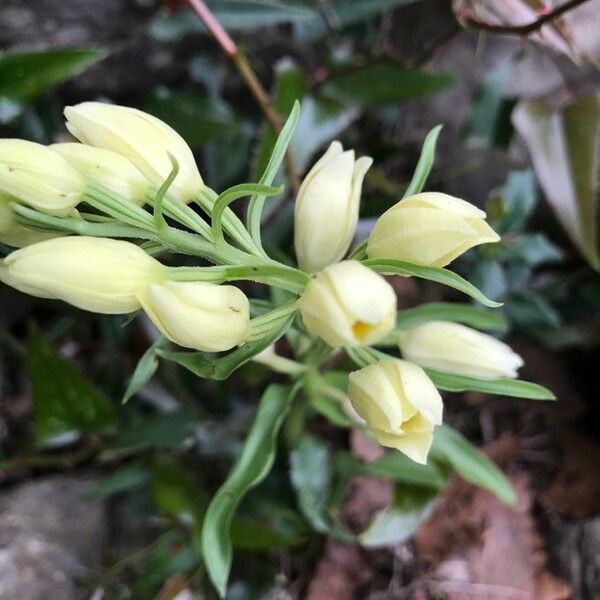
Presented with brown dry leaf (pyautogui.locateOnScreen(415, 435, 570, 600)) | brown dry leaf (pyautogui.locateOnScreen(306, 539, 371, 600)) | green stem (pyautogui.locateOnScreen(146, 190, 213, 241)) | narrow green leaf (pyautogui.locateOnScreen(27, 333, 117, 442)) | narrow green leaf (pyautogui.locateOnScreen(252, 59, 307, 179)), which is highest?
green stem (pyautogui.locateOnScreen(146, 190, 213, 241))

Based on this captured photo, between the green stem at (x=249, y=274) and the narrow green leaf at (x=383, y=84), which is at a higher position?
the green stem at (x=249, y=274)

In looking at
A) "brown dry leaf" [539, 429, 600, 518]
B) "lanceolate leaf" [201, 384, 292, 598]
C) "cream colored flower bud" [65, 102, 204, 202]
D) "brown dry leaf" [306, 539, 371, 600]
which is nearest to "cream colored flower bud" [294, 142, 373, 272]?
"cream colored flower bud" [65, 102, 204, 202]

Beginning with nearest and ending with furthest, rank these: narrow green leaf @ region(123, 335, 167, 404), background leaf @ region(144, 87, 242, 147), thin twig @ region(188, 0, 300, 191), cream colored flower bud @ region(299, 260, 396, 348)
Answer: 1. cream colored flower bud @ region(299, 260, 396, 348)
2. narrow green leaf @ region(123, 335, 167, 404)
3. thin twig @ region(188, 0, 300, 191)
4. background leaf @ region(144, 87, 242, 147)

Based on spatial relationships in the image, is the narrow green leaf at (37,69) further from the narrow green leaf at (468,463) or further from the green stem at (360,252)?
the narrow green leaf at (468,463)

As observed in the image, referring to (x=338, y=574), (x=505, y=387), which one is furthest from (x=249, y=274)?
(x=338, y=574)

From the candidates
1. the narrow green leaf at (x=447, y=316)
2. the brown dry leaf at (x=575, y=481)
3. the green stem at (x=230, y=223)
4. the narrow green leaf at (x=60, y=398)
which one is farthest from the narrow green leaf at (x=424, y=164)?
the brown dry leaf at (x=575, y=481)

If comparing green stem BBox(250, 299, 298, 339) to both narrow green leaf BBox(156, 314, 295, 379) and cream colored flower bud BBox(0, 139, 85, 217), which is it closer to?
narrow green leaf BBox(156, 314, 295, 379)
